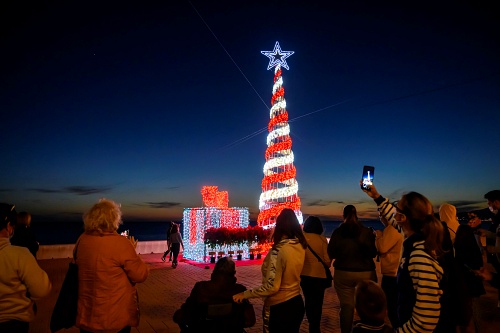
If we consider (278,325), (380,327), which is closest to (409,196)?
(380,327)

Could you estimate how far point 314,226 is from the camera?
15.4ft

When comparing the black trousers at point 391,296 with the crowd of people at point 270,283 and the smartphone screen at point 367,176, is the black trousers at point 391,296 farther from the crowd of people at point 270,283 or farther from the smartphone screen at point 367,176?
the smartphone screen at point 367,176

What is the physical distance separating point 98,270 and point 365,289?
2121 mm

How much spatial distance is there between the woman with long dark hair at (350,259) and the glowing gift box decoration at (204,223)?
411 inches

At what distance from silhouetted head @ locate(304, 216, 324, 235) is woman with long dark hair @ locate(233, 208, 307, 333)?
1281mm

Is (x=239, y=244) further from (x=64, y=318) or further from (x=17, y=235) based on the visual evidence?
(x=64, y=318)

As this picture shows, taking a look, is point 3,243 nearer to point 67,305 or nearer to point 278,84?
point 67,305

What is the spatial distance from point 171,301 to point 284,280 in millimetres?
5115

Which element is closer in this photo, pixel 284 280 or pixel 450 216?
pixel 284 280

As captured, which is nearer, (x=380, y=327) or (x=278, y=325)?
(x=380, y=327)

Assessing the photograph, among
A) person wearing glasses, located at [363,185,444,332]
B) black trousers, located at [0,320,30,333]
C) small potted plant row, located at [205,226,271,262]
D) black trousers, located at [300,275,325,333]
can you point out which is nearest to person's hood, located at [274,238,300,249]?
person wearing glasses, located at [363,185,444,332]

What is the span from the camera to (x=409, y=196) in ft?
8.19

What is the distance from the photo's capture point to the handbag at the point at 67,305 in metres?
2.94

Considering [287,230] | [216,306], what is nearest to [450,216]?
[287,230]
